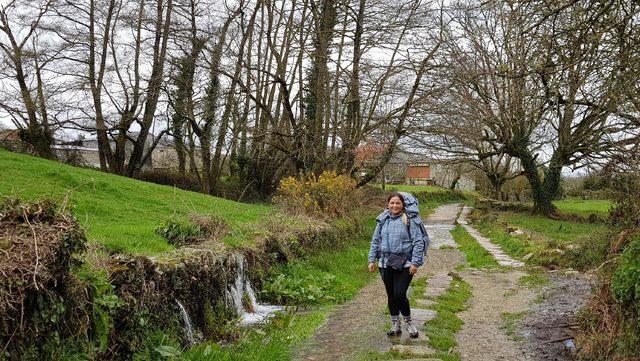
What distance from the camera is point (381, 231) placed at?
6.72 meters

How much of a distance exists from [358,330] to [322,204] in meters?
8.61

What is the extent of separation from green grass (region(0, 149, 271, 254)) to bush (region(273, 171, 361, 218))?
6.84 ft

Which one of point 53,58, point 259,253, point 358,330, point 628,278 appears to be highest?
point 53,58

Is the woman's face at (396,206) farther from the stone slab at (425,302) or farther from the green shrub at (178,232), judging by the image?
the green shrub at (178,232)

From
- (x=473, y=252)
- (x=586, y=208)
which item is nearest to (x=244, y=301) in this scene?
(x=473, y=252)

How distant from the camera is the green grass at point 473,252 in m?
13.1

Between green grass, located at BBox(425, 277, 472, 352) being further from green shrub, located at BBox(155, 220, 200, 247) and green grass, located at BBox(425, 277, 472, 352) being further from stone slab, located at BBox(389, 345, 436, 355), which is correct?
green shrub, located at BBox(155, 220, 200, 247)

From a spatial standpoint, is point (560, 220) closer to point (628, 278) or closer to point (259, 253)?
point (259, 253)

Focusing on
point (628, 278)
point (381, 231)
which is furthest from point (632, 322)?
point (381, 231)

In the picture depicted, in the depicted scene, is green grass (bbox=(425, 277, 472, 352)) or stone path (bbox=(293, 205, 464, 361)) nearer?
stone path (bbox=(293, 205, 464, 361))

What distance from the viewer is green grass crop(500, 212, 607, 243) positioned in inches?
701

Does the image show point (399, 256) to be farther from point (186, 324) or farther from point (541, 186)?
point (541, 186)

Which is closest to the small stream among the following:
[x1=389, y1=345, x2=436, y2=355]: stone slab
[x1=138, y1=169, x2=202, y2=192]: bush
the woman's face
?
[x1=389, y1=345, x2=436, y2=355]: stone slab

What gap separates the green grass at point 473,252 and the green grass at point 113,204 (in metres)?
5.85
